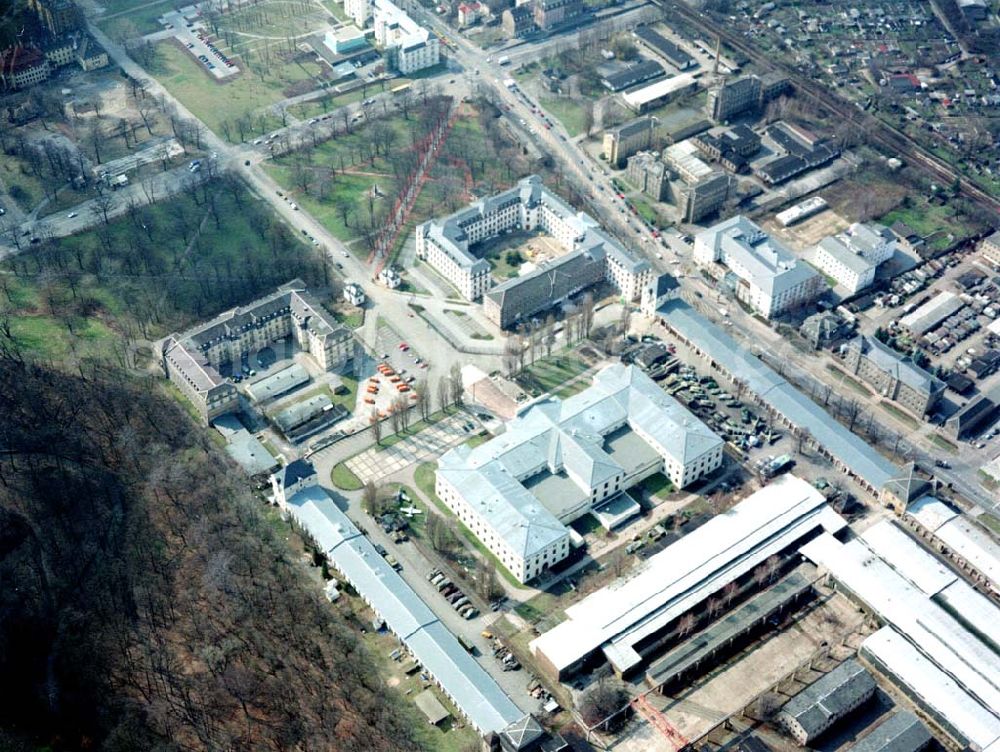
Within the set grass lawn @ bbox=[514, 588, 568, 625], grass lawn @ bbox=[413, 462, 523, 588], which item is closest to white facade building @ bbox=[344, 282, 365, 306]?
grass lawn @ bbox=[413, 462, 523, 588]

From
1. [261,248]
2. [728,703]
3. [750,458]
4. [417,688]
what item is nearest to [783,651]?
[728,703]

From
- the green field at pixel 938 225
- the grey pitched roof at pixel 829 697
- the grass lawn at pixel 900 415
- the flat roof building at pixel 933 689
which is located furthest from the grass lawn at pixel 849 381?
the grey pitched roof at pixel 829 697

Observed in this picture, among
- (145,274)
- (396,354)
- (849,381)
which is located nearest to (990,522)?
(849,381)

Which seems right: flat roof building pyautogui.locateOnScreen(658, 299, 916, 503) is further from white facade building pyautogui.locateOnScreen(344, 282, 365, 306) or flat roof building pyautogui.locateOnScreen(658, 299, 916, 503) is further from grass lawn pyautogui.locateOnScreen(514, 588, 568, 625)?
white facade building pyautogui.locateOnScreen(344, 282, 365, 306)

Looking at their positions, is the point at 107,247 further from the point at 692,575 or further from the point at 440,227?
the point at 692,575

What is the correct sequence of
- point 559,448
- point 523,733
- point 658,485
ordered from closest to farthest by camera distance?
point 523,733, point 559,448, point 658,485

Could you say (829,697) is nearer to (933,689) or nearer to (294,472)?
(933,689)
